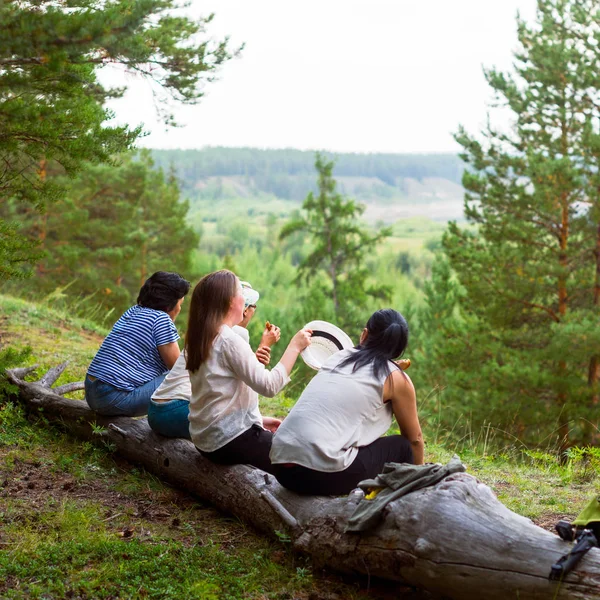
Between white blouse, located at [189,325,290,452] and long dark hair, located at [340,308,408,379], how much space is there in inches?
18.1

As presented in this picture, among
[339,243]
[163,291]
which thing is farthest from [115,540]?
[339,243]

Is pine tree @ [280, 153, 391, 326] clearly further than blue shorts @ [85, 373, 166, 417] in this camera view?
Yes

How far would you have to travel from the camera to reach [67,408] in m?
5.34

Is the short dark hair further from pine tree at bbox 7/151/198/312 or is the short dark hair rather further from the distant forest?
the distant forest

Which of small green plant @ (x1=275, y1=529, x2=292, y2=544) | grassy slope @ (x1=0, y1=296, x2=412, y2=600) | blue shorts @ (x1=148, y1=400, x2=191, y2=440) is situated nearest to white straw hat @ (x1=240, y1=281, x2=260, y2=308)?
blue shorts @ (x1=148, y1=400, x2=191, y2=440)

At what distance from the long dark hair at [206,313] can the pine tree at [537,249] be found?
10997 millimetres

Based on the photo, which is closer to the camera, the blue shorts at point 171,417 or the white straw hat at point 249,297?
the blue shorts at point 171,417

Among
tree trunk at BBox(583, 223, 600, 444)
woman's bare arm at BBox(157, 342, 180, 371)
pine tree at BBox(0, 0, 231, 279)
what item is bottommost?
tree trunk at BBox(583, 223, 600, 444)

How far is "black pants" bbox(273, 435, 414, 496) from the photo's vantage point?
3.64 meters

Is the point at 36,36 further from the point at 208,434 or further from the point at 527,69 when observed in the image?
the point at 527,69

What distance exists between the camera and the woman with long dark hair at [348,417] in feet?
11.8

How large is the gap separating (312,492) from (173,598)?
89 cm

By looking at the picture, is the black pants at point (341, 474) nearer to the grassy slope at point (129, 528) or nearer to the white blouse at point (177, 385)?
the grassy slope at point (129, 528)

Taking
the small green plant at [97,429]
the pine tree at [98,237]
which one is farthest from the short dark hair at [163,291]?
the pine tree at [98,237]
